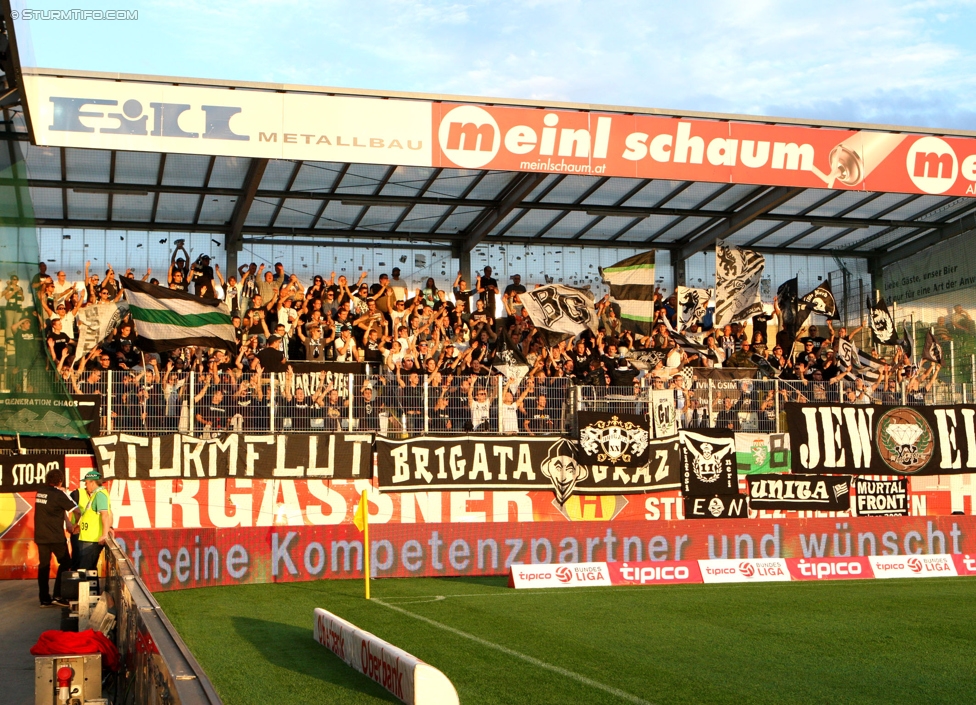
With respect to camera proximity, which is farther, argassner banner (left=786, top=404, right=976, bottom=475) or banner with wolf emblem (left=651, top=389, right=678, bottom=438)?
argassner banner (left=786, top=404, right=976, bottom=475)

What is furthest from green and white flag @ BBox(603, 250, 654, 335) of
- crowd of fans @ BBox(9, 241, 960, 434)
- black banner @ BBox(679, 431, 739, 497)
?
black banner @ BBox(679, 431, 739, 497)

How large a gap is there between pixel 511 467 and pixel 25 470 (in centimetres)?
932

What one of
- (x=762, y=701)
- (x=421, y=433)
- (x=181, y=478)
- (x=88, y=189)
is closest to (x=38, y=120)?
(x=88, y=189)

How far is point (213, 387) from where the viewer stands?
21.5 metres

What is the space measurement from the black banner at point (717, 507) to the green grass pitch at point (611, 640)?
15.4ft

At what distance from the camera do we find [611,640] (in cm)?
1244

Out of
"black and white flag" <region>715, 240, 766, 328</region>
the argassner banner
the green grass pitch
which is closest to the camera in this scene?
the green grass pitch

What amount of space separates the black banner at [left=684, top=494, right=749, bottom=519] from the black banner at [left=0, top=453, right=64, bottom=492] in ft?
41.5

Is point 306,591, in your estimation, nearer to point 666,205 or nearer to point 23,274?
point 23,274

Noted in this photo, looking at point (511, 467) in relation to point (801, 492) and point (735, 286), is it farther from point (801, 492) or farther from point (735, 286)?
point (735, 286)

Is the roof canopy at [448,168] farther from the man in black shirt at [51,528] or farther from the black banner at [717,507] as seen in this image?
the black banner at [717,507]

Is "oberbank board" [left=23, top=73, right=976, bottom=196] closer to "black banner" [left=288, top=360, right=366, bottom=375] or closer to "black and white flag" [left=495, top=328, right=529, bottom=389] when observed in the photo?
"black and white flag" [left=495, top=328, right=529, bottom=389]

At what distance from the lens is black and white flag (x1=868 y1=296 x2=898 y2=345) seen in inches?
1102

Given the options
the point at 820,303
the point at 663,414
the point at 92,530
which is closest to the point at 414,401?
the point at 663,414
